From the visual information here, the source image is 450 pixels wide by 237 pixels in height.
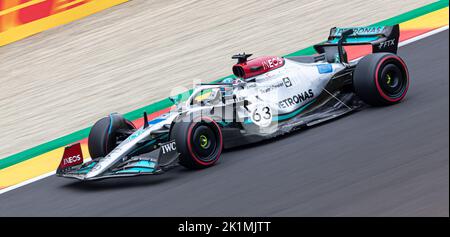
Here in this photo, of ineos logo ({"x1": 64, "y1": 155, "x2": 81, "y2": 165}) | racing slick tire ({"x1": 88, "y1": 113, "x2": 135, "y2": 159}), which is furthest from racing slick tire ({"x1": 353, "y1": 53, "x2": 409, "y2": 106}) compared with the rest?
ineos logo ({"x1": 64, "y1": 155, "x2": 81, "y2": 165})

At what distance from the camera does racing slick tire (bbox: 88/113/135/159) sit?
9219 millimetres

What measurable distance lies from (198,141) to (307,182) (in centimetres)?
136

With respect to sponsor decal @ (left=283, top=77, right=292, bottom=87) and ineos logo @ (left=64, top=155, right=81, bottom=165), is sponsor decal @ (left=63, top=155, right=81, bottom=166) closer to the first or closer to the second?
ineos logo @ (left=64, top=155, right=81, bottom=165)

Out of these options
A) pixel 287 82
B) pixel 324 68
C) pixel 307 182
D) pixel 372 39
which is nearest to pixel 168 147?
pixel 307 182

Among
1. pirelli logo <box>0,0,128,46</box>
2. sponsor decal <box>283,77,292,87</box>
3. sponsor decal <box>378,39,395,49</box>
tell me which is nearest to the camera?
sponsor decal <box>283,77,292,87</box>

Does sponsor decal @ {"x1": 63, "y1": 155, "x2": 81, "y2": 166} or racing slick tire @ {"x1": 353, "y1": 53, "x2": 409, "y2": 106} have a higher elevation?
racing slick tire @ {"x1": 353, "y1": 53, "x2": 409, "y2": 106}

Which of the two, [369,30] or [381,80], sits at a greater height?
[369,30]

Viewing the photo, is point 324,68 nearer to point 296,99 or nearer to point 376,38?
point 296,99

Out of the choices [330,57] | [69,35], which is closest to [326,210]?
[330,57]

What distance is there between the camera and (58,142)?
440 inches

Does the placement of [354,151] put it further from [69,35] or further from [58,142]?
[69,35]

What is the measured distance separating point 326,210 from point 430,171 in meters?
0.92

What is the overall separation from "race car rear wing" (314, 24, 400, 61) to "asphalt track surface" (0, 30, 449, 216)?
0.55 m

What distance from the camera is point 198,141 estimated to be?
332 inches
